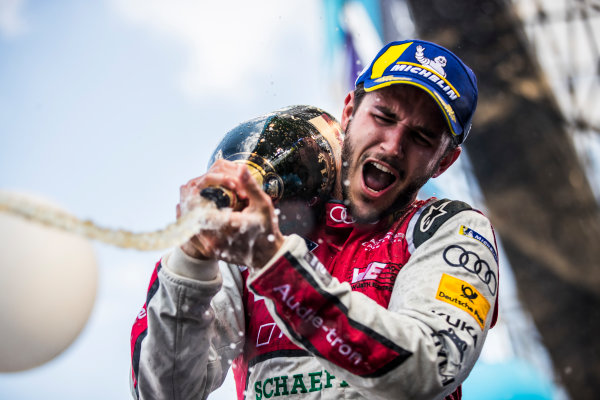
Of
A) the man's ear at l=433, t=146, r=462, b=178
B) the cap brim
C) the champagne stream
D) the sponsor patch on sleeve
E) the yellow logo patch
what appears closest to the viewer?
the champagne stream

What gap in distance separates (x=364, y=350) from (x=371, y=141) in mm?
926

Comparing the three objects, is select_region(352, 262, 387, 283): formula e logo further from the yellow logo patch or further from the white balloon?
the white balloon

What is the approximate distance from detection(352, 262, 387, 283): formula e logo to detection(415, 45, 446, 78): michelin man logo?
701mm

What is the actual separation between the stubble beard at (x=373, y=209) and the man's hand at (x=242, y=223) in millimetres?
749

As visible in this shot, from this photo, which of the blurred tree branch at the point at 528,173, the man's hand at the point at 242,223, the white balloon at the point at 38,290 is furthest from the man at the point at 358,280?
the blurred tree branch at the point at 528,173

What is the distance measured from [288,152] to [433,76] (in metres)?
0.56

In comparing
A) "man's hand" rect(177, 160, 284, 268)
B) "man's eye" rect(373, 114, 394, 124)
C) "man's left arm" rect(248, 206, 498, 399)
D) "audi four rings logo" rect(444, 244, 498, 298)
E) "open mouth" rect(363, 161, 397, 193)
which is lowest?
"man's left arm" rect(248, 206, 498, 399)

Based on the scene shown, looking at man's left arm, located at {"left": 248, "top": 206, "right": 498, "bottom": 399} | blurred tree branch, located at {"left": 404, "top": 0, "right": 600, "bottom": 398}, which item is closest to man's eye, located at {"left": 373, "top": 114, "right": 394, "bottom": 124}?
man's left arm, located at {"left": 248, "top": 206, "right": 498, "bottom": 399}

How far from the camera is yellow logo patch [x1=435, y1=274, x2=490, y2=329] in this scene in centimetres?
160

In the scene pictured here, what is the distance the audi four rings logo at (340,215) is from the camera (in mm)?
2131

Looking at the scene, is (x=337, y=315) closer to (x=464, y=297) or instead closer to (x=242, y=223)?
(x=242, y=223)

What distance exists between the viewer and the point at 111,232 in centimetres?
134

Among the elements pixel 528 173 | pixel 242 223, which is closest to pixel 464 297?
pixel 242 223

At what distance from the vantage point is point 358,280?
1.91m
